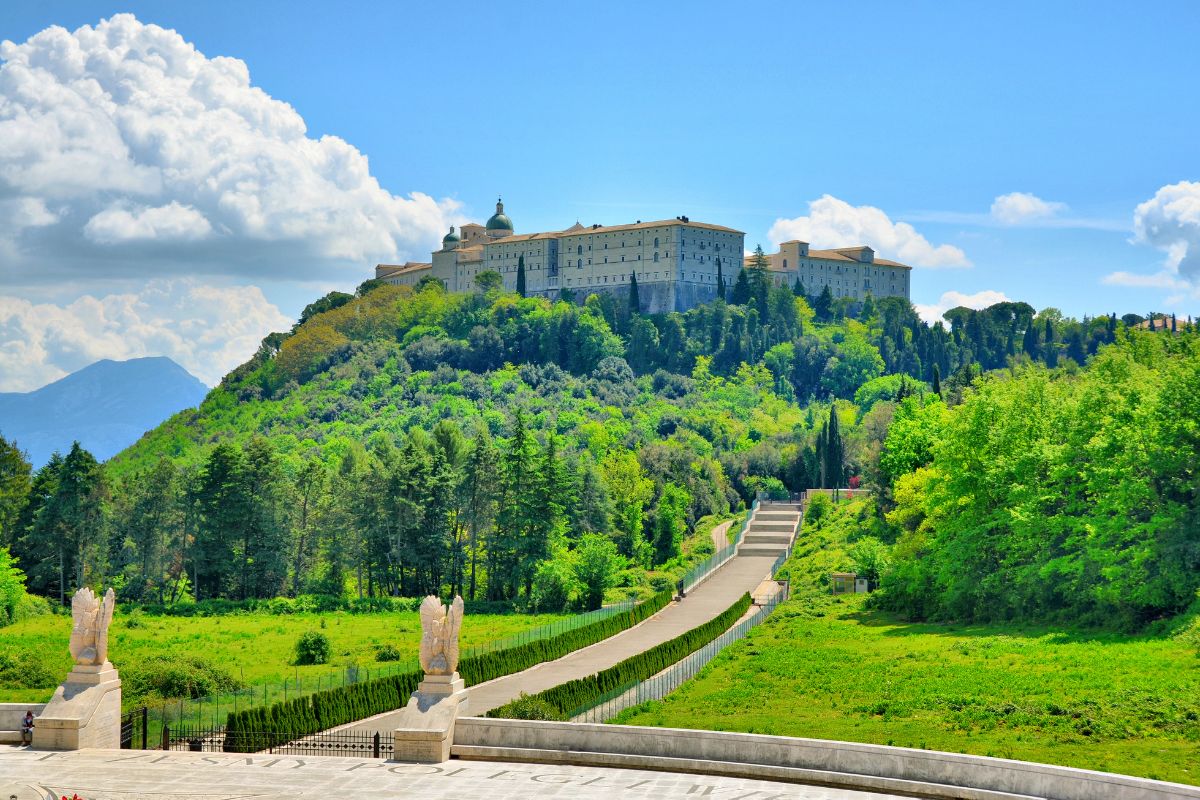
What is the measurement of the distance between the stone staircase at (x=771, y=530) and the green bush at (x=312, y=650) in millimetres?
36571

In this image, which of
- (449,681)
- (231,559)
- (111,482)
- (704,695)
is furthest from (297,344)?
(449,681)

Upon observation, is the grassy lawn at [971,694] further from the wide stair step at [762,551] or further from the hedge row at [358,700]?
Result: the wide stair step at [762,551]

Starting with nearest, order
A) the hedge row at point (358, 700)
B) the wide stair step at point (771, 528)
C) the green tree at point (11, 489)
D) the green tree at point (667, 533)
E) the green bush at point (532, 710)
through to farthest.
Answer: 1. the hedge row at point (358, 700)
2. the green bush at point (532, 710)
3. the green tree at point (11, 489)
4. the green tree at point (667, 533)
5. the wide stair step at point (771, 528)

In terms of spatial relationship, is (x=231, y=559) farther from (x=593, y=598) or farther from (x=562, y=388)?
(x=562, y=388)

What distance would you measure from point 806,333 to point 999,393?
327ft

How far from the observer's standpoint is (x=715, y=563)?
84125 mm

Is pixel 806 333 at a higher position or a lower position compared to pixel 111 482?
higher

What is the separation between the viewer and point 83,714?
31.0 metres

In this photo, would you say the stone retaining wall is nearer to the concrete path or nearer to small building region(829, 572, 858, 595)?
small building region(829, 572, 858, 595)

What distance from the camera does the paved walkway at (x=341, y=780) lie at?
27.0 metres

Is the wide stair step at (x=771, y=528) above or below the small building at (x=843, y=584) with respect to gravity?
above

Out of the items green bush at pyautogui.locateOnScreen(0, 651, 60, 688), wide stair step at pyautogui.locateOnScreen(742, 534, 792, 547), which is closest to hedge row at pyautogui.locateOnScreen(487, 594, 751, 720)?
green bush at pyautogui.locateOnScreen(0, 651, 60, 688)

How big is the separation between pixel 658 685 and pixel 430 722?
60.8 ft

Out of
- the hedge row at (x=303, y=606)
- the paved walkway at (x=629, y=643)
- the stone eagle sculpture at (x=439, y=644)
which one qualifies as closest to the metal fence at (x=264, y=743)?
the stone eagle sculpture at (x=439, y=644)
